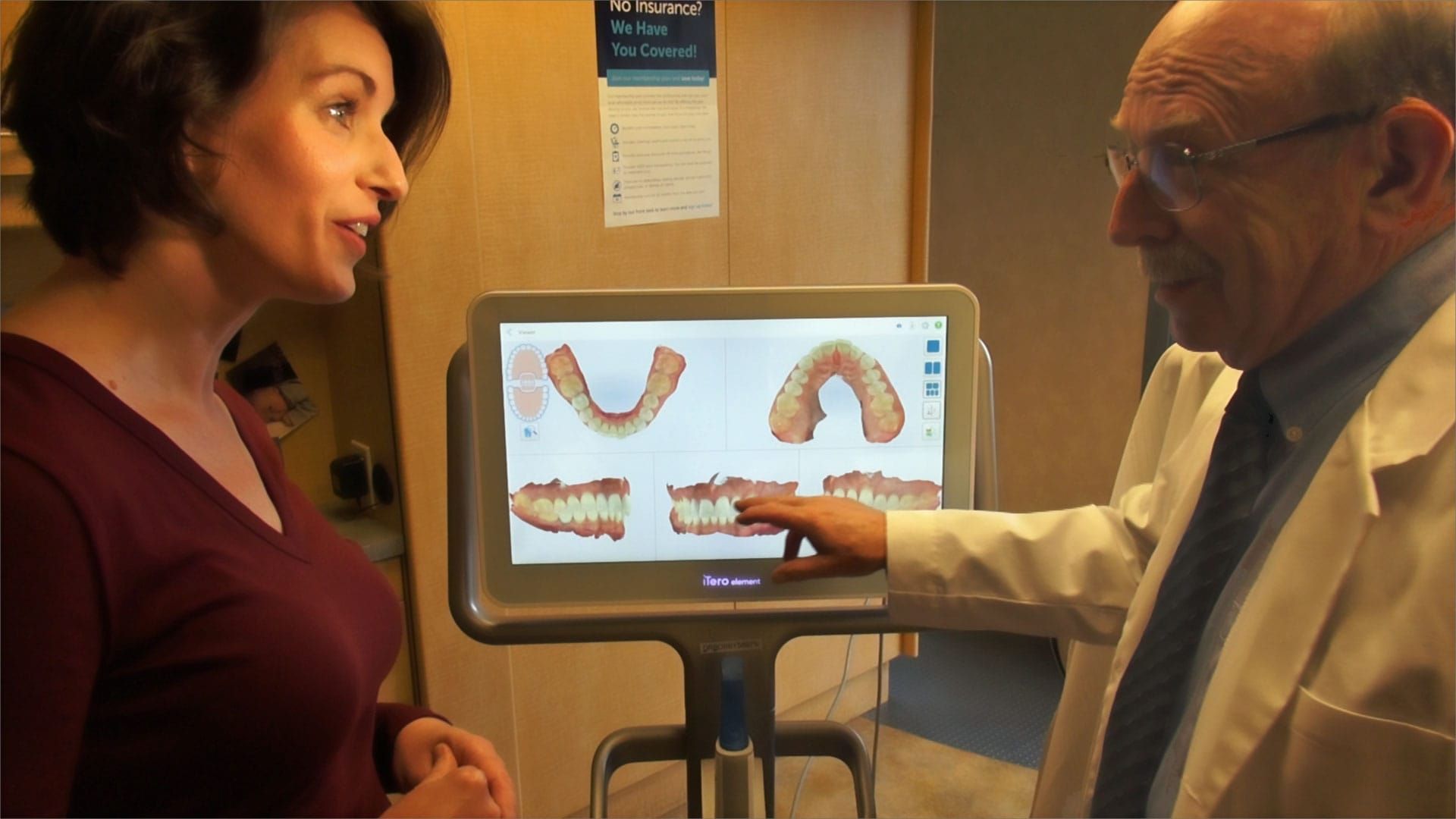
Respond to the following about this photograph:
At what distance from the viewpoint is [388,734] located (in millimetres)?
1164

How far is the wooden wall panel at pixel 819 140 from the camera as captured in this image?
2.27 m

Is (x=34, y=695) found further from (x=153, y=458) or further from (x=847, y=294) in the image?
(x=847, y=294)

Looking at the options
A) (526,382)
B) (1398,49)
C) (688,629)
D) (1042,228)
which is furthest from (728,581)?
(1042,228)

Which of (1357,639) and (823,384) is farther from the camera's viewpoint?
(823,384)

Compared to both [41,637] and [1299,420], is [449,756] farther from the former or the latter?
[1299,420]

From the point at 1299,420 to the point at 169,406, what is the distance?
1.11 meters

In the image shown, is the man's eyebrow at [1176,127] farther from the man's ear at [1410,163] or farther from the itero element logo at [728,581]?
the itero element logo at [728,581]

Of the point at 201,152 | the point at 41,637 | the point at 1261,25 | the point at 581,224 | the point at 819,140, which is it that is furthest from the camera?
the point at 819,140

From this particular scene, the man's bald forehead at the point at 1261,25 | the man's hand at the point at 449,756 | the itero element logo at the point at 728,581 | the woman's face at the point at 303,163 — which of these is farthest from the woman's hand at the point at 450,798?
the man's bald forehead at the point at 1261,25

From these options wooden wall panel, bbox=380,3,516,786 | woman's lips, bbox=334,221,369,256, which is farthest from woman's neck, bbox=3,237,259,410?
wooden wall panel, bbox=380,3,516,786

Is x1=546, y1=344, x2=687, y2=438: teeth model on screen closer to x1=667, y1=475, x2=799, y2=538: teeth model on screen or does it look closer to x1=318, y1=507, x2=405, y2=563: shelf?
x1=667, y1=475, x2=799, y2=538: teeth model on screen

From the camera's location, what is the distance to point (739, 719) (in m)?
1.37

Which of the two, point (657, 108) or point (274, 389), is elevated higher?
point (657, 108)

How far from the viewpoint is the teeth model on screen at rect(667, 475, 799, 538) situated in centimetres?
130
